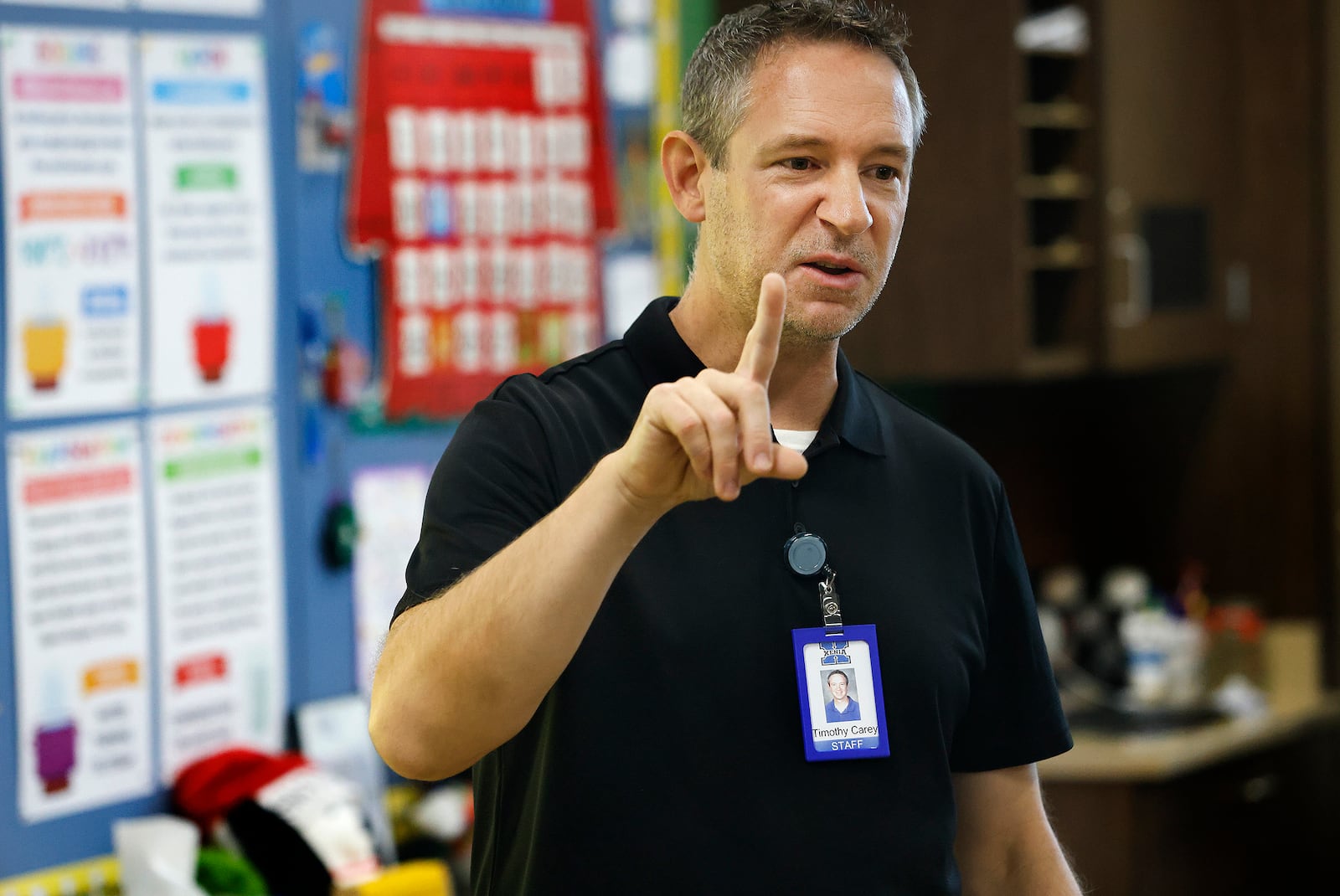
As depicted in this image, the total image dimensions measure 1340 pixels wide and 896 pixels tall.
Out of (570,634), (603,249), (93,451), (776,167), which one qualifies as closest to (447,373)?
(603,249)

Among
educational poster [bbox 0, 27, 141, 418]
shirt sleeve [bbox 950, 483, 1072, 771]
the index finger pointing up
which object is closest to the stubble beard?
the index finger pointing up

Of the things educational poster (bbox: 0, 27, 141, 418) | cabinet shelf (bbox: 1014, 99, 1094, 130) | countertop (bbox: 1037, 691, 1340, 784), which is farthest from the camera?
cabinet shelf (bbox: 1014, 99, 1094, 130)

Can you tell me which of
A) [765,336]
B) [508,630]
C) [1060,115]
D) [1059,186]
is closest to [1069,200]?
[1059,186]

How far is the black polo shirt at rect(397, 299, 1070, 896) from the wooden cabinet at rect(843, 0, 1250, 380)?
180 cm

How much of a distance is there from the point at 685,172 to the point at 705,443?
50 cm

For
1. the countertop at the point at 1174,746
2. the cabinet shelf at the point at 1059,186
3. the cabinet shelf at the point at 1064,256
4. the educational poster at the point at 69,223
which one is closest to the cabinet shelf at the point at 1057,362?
the cabinet shelf at the point at 1064,256

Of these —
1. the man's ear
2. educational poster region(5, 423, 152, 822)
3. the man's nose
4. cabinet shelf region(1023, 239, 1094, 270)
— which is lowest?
educational poster region(5, 423, 152, 822)

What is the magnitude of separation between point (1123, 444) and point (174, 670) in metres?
2.42

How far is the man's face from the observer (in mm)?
1303

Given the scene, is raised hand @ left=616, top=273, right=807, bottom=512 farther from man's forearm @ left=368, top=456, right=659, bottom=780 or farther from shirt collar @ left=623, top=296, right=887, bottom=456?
shirt collar @ left=623, top=296, right=887, bottom=456

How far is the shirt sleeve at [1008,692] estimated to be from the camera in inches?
56.4

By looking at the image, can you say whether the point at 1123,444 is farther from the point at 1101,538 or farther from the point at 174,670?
the point at 174,670

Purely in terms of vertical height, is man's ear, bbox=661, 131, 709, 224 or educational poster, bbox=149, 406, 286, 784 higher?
man's ear, bbox=661, 131, 709, 224

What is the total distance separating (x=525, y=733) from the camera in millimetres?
1279
